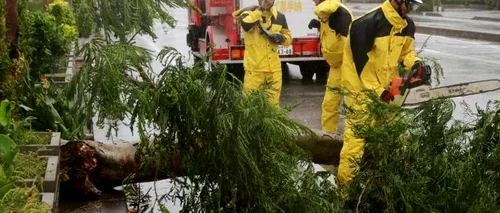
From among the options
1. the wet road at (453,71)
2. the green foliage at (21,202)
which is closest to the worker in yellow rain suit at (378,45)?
the wet road at (453,71)

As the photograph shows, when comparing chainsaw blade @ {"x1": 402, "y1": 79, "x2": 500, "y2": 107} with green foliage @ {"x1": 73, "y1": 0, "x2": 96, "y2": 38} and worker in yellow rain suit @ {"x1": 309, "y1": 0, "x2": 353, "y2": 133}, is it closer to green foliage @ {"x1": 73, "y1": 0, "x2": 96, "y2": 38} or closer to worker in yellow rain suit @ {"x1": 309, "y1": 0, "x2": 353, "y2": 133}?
worker in yellow rain suit @ {"x1": 309, "y1": 0, "x2": 353, "y2": 133}

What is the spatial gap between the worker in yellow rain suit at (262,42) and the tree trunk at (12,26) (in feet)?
10.4

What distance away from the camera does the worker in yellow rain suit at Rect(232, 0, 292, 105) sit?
29.3 feet

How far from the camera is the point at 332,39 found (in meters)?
7.72

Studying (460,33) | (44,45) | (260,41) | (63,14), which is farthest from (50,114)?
(460,33)

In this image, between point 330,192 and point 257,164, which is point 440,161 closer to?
point 330,192

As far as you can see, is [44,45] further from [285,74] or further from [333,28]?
[285,74]

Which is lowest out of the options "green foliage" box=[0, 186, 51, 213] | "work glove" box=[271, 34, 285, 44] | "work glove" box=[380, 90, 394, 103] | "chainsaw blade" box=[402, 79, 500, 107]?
"green foliage" box=[0, 186, 51, 213]

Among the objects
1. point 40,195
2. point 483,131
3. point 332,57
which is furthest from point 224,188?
point 332,57

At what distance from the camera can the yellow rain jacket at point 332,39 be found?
301 inches

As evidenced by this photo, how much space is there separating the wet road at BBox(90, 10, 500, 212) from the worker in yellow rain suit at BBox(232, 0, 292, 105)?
589 mm

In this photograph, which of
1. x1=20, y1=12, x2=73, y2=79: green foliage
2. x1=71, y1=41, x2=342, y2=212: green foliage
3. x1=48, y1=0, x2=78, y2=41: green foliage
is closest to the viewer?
x1=71, y1=41, x2=342, y2=212: green foliage

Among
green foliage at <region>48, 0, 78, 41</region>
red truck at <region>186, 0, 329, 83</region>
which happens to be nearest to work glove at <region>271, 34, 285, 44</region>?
green foliage at <region>48, 0, 78, 41</region>

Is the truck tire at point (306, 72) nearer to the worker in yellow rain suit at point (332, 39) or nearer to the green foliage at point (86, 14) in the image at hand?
the worker in yellow rain suit at point (332, 39)
